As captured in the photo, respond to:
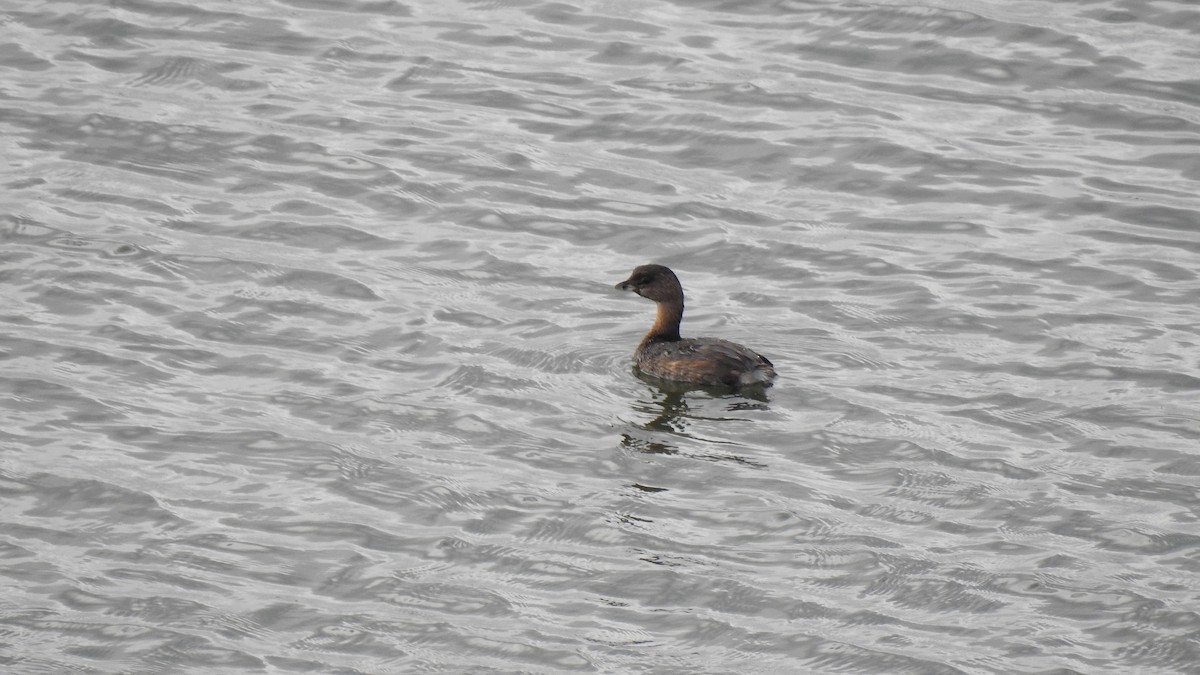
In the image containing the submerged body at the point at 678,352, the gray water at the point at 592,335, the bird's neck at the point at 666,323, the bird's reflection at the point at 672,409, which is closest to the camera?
the gray water at the point at 592,335

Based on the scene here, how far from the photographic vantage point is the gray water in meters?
8.62

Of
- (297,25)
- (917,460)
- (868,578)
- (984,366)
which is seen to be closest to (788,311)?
(984,366)

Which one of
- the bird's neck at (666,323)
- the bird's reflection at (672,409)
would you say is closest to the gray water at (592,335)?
the bird's reflection at (672,409)

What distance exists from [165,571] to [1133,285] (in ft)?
24.4

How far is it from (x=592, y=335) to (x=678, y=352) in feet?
2.79

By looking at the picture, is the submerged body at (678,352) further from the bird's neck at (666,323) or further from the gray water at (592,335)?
the gray water at (592,335)

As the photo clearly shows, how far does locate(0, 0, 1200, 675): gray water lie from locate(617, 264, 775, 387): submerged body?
162 mm

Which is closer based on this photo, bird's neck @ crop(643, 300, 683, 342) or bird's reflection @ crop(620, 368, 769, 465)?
bird's reflection @ crop(620, 368, 769, 465)

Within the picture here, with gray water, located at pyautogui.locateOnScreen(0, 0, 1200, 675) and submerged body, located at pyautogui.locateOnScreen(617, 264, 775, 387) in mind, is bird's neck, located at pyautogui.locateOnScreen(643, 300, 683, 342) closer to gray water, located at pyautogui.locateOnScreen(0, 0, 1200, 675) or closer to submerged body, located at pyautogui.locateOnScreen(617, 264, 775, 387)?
submerged body, located at pyautogui.locateOnScreen(617, 264, 775, 387)

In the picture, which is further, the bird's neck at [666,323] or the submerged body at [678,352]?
the bird's neck at [666,323]

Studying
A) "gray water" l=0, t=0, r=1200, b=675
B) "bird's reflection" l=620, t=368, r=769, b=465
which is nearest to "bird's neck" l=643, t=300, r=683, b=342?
"bird's reflection" l=620, t=368, r=769, b=465

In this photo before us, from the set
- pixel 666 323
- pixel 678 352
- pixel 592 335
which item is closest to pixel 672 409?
pixel 678 352

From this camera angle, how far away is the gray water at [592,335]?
8.62 metres

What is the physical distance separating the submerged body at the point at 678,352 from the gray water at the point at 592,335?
162 millimetres
